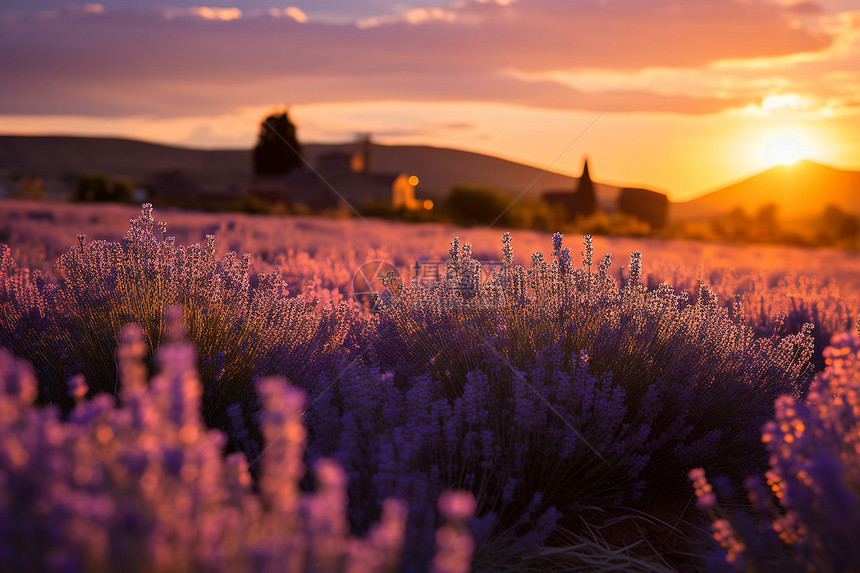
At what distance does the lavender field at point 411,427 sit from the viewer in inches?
49.1

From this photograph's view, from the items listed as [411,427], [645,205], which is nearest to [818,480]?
[411,427]

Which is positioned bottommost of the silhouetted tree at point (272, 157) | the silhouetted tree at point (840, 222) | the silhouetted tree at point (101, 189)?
the silhouetted tree at point (101, 189)

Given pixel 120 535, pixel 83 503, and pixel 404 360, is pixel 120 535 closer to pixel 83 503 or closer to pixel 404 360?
pixel 83 503

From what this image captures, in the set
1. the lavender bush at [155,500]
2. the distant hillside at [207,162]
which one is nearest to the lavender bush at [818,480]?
the lavender bush at [155,500]

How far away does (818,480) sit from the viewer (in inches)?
64.6

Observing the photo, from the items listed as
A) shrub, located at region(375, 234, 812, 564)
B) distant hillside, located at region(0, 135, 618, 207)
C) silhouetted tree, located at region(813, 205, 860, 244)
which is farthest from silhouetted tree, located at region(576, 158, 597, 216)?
shrub, located at region(375, 234, 812, 564)

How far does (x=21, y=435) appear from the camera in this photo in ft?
4.42

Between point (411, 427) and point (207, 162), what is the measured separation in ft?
418

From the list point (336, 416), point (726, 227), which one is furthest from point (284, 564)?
point (726, 227)

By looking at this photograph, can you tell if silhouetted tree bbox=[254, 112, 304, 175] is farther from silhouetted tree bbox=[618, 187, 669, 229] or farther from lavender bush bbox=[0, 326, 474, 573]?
lavender bush bbox=[0, 326, 474, 573]

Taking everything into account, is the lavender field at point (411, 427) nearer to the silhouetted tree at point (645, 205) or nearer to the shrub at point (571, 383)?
the shrub at point (571, 383)

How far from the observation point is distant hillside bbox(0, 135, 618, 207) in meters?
105

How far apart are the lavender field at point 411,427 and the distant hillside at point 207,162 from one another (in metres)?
95.2

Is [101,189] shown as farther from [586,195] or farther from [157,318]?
[157,318]
